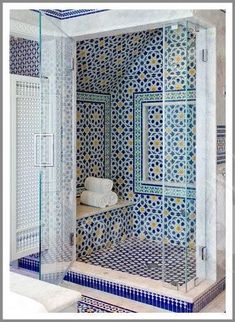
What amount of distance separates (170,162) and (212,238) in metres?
0.68

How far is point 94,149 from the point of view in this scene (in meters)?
4.86

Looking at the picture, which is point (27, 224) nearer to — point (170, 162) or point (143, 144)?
point (170, 162)

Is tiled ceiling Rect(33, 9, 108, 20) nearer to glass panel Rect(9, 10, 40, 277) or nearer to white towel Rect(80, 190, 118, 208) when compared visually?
glass panel Rect(9, 10, 40, 277)

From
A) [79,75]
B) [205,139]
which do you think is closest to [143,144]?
[79,75]

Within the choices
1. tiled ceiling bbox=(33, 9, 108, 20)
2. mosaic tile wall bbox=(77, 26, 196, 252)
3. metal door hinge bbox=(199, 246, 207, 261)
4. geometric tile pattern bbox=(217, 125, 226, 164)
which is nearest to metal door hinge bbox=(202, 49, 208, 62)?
mosaic tile wall bbox=(77, 26, 196, 252)

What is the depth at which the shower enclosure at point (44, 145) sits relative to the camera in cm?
319

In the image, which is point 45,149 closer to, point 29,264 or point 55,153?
point 55,153

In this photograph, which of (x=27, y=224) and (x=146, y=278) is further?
(x=27, y=224)

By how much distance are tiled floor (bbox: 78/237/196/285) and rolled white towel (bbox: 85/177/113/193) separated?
584 mm

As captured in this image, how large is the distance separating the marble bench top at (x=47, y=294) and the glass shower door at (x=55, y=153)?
3.46 ft

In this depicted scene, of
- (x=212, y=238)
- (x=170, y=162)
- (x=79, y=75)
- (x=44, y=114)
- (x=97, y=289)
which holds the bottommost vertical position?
(x=97, y=289)

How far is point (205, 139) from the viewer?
3389 mm

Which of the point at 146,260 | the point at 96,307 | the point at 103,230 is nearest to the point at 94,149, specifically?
the point at 103,230
